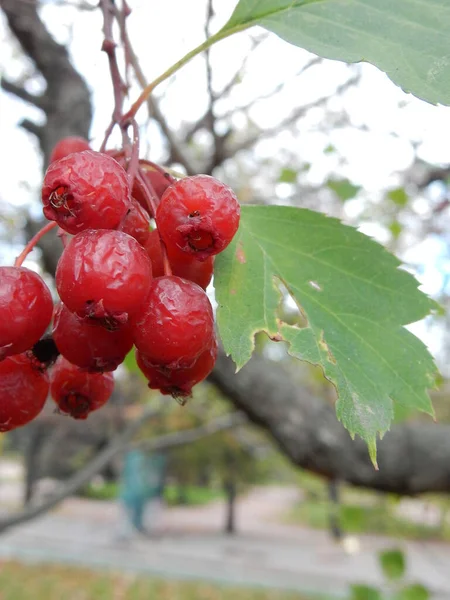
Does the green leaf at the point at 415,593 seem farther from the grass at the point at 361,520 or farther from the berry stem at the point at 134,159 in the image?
the berry stem at the point at 134,159

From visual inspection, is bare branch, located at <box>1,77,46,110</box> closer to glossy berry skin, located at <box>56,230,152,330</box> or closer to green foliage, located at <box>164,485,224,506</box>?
glossy berry skin, located at <box>56,230,152,330</box>

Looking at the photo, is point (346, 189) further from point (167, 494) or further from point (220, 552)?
point (167, 494)

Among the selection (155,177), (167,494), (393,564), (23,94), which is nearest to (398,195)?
(393,564)

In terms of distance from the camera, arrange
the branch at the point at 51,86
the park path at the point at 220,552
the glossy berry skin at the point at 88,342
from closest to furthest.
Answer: the glossy berry skin at the point at 88,342 → the branch at the point at 51,86 → the park path at the point at 220,552

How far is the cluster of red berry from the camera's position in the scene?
36.5 inches

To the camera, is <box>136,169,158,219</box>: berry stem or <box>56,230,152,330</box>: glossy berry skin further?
<box>136,169,158,219</box>: berry stem

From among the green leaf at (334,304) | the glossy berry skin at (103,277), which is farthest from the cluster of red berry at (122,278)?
the green leaf at (334,304)

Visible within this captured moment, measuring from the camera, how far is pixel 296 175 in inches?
168

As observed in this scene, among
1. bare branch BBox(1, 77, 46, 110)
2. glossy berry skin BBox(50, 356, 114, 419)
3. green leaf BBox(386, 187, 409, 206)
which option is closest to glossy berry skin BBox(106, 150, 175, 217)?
glossy berry skin BBox(50, 356, 114, 419)

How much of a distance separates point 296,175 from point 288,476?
17266 mm

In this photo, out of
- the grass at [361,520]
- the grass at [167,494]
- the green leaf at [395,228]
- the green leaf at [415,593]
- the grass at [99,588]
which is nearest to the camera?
the green leaf at [415,593]

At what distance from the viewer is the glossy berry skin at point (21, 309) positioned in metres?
0.97

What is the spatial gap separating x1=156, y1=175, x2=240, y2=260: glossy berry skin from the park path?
907 cm

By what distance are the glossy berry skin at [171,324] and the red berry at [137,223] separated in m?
0.14
